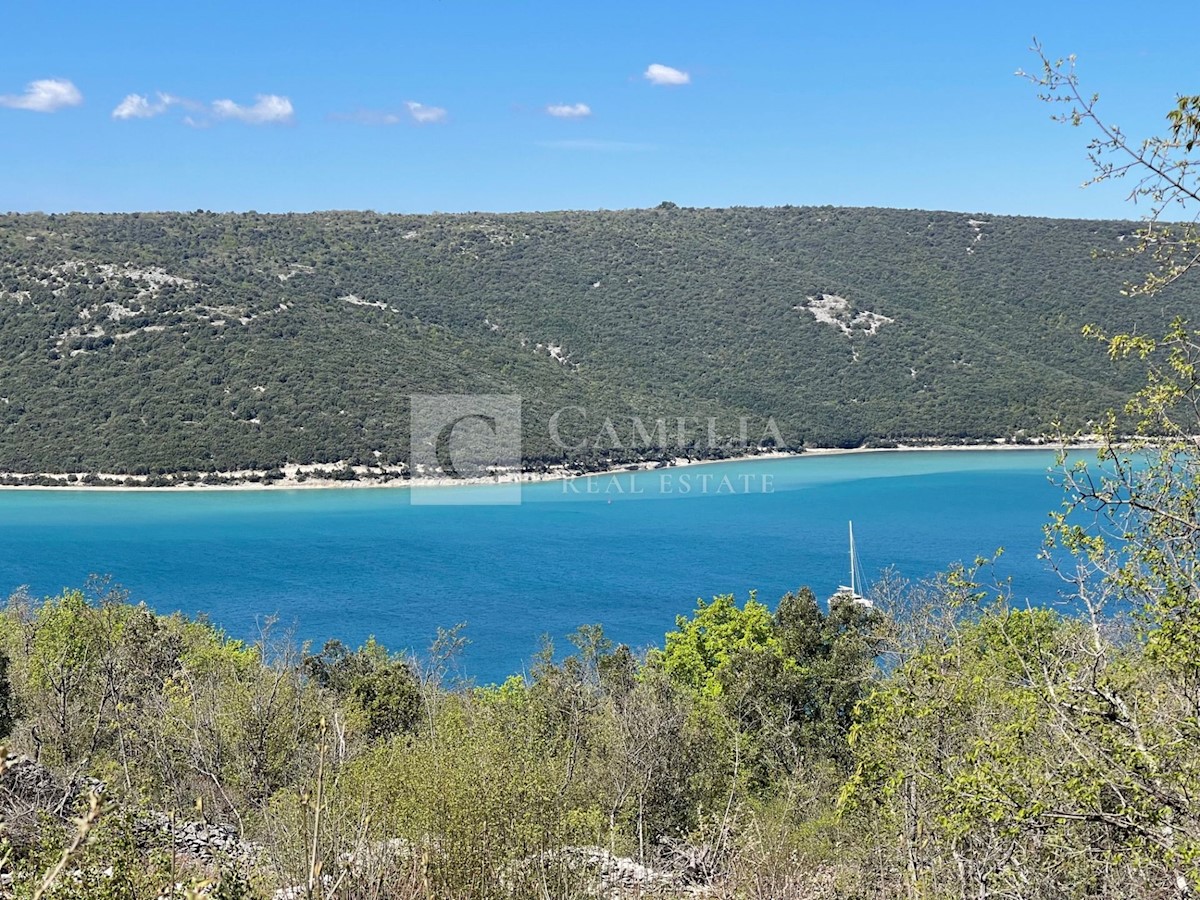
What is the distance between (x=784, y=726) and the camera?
21.2 meters

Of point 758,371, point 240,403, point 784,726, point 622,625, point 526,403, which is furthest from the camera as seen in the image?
point 758,371

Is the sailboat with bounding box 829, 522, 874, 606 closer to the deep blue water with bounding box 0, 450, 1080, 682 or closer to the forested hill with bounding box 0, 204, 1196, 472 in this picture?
the deep blue water with bounding box 0, 450, 1080, 682

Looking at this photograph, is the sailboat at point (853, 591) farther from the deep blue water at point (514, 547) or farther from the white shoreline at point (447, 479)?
the white shoreline at point (447, 479)

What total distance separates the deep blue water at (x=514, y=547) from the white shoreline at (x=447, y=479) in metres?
0.72

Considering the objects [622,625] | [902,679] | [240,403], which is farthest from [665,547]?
[902,679]

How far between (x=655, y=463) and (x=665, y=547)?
82.5 feet

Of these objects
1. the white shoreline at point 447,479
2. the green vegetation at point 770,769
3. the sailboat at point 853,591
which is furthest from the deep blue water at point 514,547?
the green vegetation at point 770,769

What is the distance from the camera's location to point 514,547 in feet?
221

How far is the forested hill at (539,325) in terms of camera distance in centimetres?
7600

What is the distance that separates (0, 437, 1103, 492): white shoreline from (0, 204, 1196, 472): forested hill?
1.23 meters

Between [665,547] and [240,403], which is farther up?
[240,403]

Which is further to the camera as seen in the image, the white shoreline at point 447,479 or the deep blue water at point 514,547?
the white shoreline at point 447,479

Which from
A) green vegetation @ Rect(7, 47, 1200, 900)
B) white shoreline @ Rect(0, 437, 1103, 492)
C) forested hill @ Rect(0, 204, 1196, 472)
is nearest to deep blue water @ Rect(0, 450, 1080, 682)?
white shoreline @ Rect(0, 437, 1103, 492)

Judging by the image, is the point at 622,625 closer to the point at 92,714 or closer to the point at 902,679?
the point at 92,714
